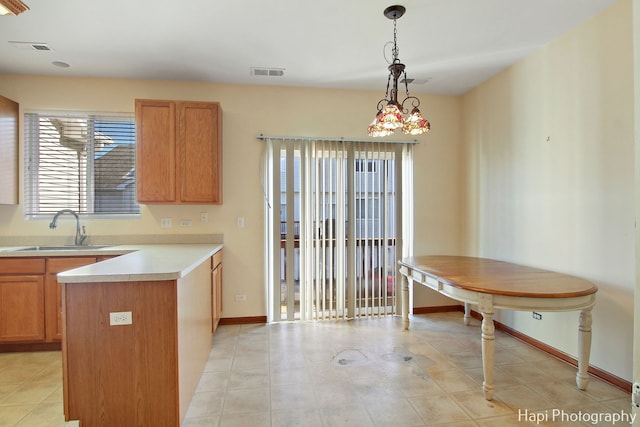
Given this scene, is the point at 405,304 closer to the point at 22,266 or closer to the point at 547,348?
the point at 547,348

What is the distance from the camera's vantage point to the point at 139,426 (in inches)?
65.7

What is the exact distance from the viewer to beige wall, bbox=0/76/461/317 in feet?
10.6

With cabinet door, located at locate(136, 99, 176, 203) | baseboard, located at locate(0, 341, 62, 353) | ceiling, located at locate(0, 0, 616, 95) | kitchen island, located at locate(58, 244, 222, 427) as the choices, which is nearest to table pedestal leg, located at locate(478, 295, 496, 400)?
kitchen island, located at locate(58, 244, 222, 427)

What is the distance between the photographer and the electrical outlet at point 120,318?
1.65 metres

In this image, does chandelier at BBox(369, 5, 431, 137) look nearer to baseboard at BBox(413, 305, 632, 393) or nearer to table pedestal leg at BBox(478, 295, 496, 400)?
table pedestal leg at BBox(478, 295, 496, 400)

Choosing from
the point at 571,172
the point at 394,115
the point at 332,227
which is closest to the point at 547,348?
the point at 571,172

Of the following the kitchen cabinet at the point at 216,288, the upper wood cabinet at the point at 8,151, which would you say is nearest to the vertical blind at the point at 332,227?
the kitchen cabinet at the point at 216,288

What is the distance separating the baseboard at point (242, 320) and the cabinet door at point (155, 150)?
4.85 feet

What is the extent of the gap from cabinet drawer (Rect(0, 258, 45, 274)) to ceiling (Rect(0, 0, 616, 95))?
6.05 feet

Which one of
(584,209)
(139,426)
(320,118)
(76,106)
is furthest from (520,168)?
(76,106)

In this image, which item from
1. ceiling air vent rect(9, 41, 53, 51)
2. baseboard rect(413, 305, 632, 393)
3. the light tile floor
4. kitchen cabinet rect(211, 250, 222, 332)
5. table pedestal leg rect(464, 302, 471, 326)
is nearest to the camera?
the light tile floor

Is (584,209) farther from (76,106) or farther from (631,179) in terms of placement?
(76,106)

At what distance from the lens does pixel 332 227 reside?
3.53m

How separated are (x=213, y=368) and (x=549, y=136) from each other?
3.43 m
